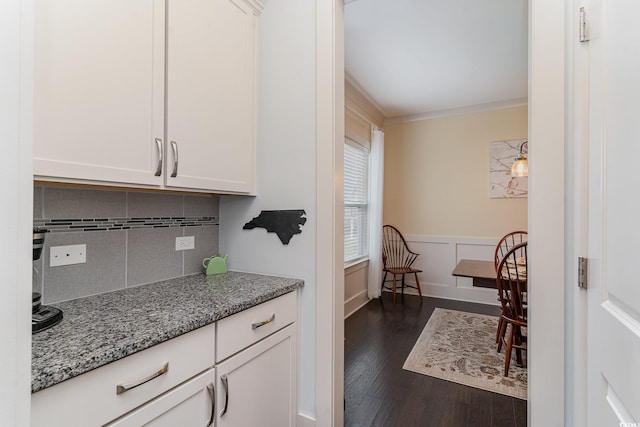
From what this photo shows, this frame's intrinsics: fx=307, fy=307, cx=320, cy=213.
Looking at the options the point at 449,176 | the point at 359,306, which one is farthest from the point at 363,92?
the point at 359,306

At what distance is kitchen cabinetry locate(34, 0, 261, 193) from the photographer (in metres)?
0.96

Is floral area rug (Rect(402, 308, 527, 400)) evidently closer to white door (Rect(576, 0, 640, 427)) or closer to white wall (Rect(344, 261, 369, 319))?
white wall (Rect(344, 261, 369, 319))

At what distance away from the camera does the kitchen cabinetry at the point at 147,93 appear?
37.6 inches

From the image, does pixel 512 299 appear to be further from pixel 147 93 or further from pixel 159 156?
pixel 147 93

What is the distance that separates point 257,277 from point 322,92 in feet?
3.37

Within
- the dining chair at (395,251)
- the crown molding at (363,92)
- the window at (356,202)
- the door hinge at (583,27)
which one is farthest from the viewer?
the dining chair at (395,251)

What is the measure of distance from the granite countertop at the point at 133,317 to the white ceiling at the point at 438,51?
5.55 feet

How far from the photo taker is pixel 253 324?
1.30m

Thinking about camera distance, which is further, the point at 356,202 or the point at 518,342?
the point at 356,202

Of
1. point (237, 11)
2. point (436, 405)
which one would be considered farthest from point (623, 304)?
point (237, 11)

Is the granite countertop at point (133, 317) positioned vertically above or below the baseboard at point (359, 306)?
above

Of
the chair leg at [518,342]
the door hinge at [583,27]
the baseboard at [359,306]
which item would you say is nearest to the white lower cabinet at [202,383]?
the door hinge at [583,27]

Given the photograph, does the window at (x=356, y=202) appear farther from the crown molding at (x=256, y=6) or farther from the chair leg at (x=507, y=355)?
the crown molding at (x=256, y=6)

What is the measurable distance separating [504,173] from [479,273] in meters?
2.06
